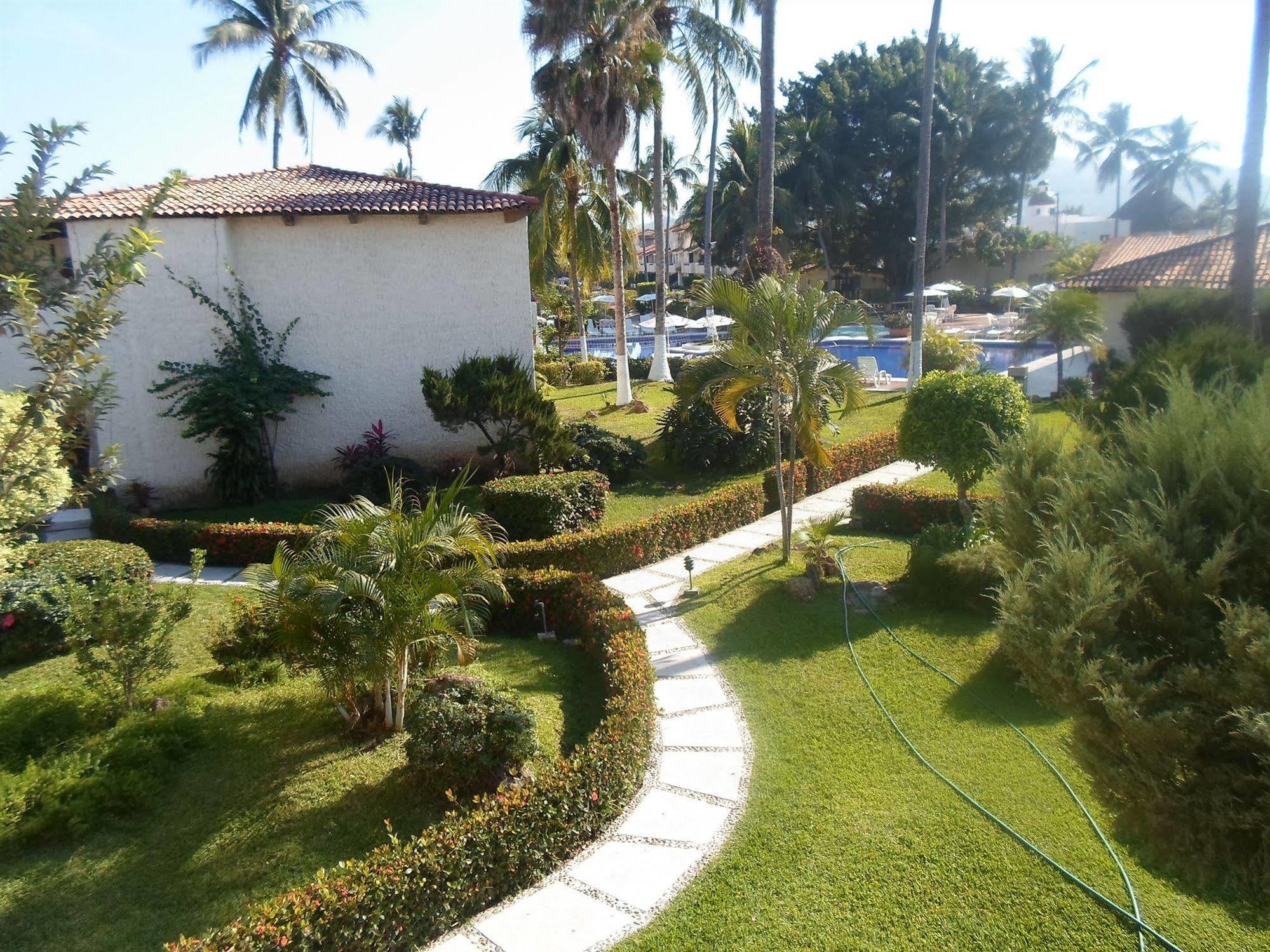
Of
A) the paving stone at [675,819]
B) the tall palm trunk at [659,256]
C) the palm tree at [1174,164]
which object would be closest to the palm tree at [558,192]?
the tall palm trunk at [659,256]

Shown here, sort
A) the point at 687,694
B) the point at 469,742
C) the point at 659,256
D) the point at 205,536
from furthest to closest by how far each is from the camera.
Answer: the point at 659,256, the point at 205,536, the point at 687,694, the point at 469,742

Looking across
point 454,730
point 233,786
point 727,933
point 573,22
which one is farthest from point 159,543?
point 573,22

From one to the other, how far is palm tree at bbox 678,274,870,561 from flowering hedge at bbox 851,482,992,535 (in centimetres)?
210

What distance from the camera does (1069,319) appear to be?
21219 mm

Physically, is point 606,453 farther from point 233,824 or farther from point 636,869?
point 636,869

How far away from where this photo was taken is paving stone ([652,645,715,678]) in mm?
7906

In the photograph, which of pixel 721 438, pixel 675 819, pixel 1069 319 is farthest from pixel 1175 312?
pixel 675 819

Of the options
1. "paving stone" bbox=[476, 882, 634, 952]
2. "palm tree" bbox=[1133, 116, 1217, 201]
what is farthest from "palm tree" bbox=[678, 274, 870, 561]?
"palm tree" bbox=[1133, 116, 1217, 201]

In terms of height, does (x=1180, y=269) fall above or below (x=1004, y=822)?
above

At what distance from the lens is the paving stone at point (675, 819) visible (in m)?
5.40

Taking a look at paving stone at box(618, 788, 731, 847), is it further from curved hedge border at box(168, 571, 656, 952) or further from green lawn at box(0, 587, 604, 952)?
A: green lawn at box(0, 587, 604, 952)

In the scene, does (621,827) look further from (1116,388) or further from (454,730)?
(1116,388)

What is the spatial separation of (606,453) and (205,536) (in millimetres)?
6592

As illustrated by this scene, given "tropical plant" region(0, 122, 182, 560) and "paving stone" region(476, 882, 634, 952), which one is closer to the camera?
"tropical plant" region(0, 122, 182, 560)
